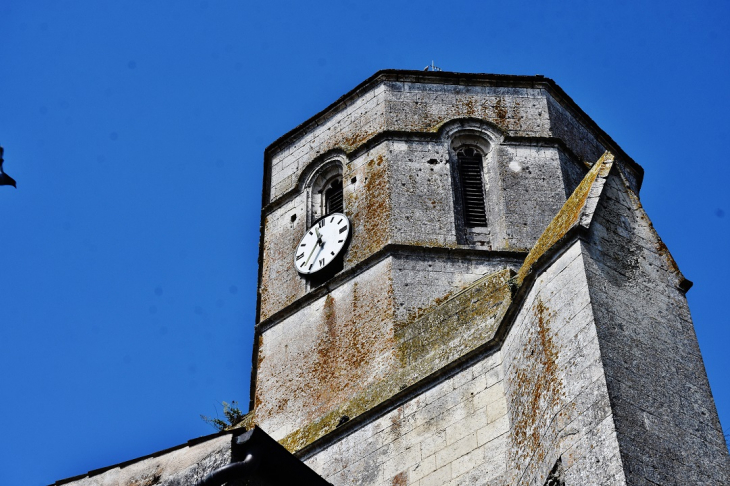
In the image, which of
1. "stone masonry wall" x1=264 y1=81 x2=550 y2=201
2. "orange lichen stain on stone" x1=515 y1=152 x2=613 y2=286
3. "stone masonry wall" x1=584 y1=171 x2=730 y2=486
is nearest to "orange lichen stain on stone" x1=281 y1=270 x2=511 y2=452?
"orange lichen stain on stone" x1=515 y1=152 x2=613 y2=286

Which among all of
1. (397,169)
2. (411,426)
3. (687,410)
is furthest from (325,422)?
(687,410)

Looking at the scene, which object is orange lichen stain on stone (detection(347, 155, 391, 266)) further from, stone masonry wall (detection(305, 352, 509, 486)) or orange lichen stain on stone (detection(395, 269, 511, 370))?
stone masonry wall (detection(305, 352, 509, 486))

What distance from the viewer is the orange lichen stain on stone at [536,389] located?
1002cm

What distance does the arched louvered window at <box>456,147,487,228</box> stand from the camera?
1527 cm

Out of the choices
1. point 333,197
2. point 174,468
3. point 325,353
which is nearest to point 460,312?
point 325,353

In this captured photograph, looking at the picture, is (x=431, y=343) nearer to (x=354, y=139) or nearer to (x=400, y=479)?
(x=400, y=479)

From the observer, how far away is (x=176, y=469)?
9180 mm

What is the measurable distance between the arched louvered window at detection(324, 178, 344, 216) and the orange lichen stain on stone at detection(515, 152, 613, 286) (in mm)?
4767

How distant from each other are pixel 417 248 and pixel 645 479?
6047 mm

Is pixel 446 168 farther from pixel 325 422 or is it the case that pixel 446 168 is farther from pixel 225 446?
pixel 225 446

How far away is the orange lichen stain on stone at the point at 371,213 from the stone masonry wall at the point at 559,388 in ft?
11.8

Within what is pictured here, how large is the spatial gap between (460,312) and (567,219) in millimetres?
2217

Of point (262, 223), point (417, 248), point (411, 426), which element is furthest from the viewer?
point (262, 223)

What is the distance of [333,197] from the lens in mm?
16453
